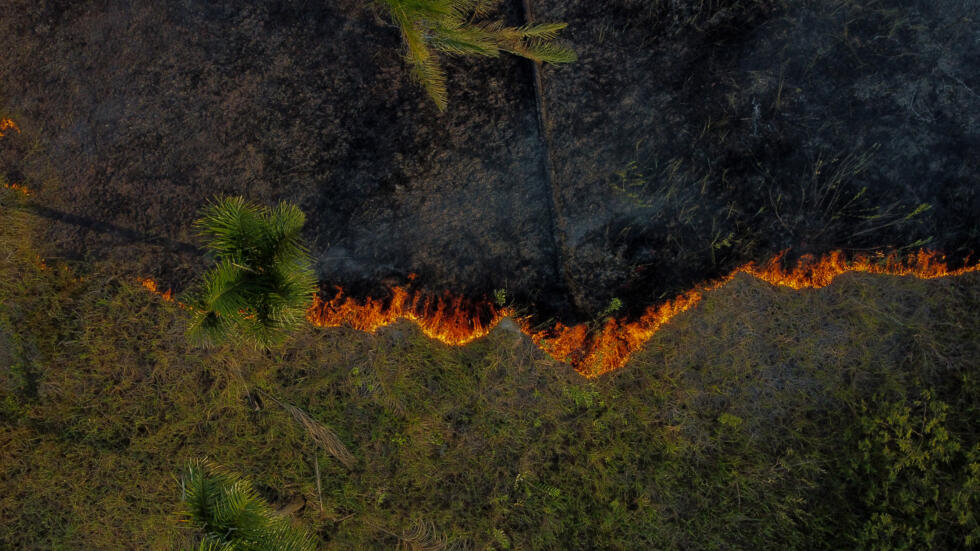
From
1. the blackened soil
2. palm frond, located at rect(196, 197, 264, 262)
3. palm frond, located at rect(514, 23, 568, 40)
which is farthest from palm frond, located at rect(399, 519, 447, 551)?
palm frond, located at rect(514, 23, 568, 40)

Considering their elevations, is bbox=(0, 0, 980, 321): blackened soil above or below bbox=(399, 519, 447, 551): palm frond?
above

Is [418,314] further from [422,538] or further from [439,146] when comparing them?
[422,538]

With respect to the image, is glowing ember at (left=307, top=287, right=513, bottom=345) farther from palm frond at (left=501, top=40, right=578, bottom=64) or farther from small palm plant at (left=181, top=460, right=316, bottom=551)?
palm frond at (left=501, top=40, right=578, bottom=64)

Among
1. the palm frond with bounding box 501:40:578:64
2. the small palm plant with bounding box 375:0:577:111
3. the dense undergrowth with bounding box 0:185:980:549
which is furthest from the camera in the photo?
the dense undergrowth with bounding box 0:185:980:549

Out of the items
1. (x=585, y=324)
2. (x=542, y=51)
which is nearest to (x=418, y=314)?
(x=585, y=324)

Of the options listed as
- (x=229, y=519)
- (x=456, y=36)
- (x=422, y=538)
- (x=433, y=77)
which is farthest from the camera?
(x=422, y=538)

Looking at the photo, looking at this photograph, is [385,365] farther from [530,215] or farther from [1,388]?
[1,388]

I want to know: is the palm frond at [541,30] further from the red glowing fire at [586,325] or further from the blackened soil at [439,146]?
the red glowing fire at [586,325]
